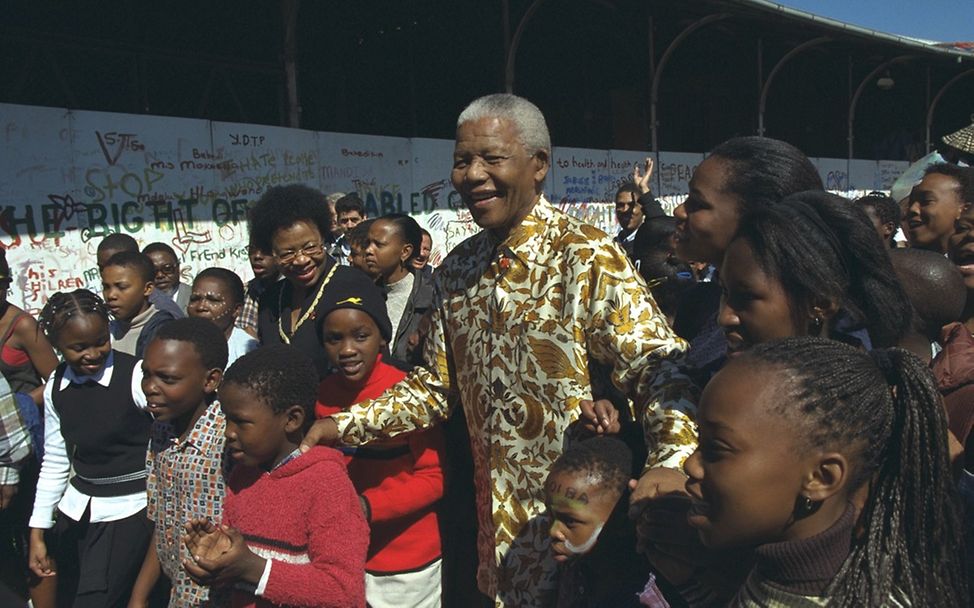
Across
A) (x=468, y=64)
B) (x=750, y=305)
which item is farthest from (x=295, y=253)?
(x=468, y=64)

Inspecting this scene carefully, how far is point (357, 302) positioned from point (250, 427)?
718 mm

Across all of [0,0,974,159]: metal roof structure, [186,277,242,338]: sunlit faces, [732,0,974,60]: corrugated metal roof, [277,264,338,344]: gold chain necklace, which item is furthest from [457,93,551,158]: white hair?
[732,0,974,60]: corrugated metal roof

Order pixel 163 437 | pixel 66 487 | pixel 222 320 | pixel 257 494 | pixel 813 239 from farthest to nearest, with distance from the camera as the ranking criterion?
pixel 222 320, pixel 66 487, pixel 163 437, pixel 257 494, pixel 813 239

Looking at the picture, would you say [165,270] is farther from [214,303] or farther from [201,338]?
[201,338]

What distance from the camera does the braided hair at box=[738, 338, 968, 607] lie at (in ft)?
3.89

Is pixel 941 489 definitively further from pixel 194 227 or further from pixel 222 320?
pixel 194 227

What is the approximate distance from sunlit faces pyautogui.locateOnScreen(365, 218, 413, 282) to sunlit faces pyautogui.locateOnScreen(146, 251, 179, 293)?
1.41 meters

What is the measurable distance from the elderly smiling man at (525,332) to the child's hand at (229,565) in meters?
0.34

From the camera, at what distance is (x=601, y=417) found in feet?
5.82

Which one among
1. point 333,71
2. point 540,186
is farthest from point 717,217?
point 333,71

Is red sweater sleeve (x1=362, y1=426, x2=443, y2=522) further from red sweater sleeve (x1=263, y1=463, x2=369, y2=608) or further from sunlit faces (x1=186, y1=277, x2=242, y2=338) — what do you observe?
sunlit faces (x1=186, y1=277, x2=242, y2=338)

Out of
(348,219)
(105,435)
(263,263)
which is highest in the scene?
(348,219)

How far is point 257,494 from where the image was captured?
81.0 inches

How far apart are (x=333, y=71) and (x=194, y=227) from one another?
3.04 metres
